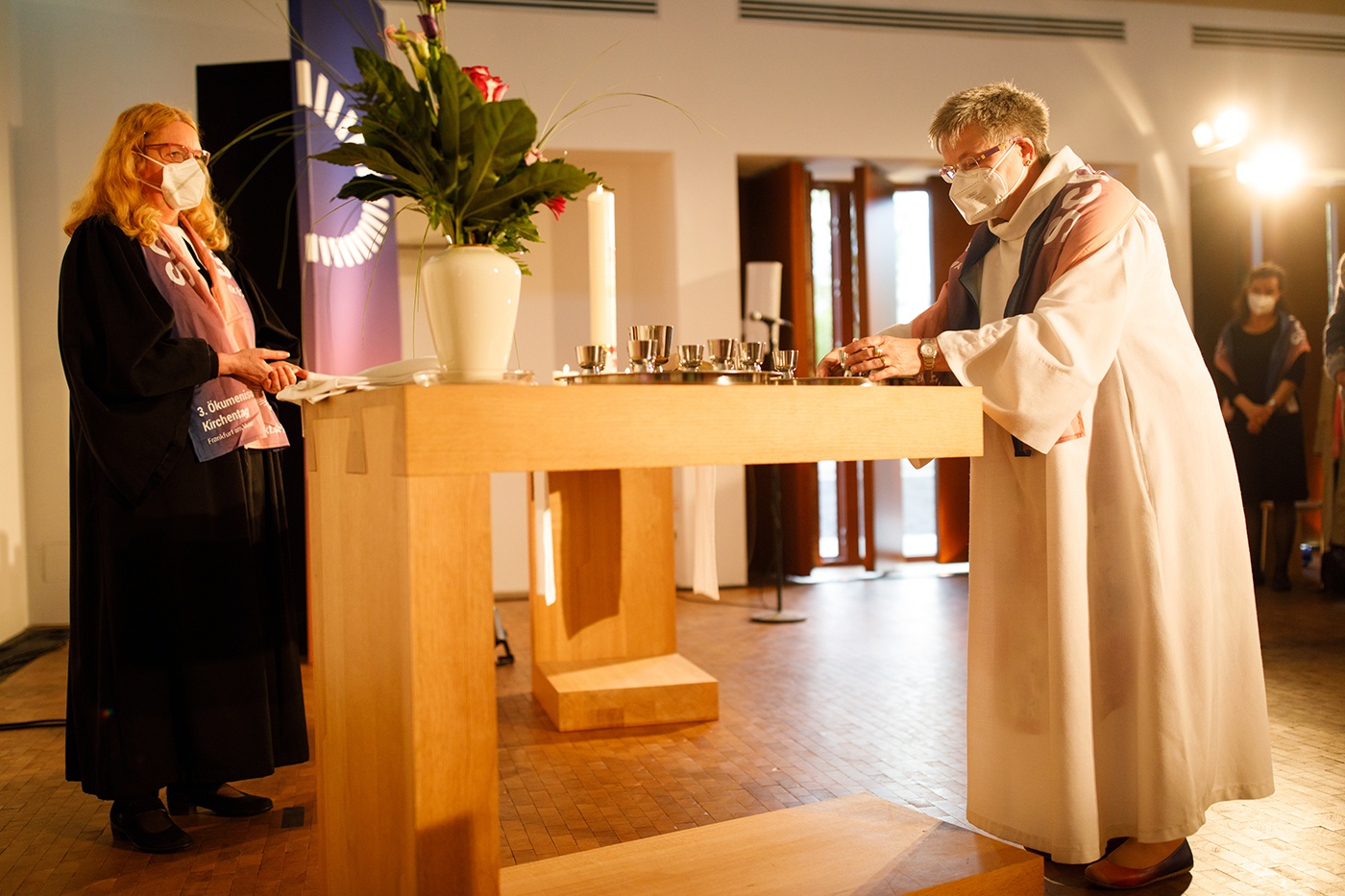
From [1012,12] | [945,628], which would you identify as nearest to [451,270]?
[945,628]

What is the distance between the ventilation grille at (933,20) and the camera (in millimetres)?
5582

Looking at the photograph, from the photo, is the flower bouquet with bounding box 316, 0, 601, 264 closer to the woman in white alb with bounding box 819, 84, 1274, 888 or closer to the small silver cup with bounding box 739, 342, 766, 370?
the small silver cup with bounding box 739, 342, 766, 370

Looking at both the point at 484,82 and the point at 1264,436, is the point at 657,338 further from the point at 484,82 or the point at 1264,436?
the point at 1264,436

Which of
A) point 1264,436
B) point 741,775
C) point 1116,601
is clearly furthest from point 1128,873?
point 1264,436

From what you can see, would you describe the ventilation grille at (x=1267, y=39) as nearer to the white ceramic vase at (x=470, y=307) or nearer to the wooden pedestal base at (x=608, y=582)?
the wooden pedestal base at (x=608, y=582)

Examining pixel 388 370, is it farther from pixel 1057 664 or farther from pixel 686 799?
pixel 686 799

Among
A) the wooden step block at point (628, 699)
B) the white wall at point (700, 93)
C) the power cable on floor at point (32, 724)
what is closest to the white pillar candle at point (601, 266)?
the wooden step block at point (628, 699)

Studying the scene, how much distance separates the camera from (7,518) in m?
4.60

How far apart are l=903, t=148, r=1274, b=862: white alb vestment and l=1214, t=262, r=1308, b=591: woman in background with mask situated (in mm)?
4054

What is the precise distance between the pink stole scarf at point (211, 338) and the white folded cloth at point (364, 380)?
86 centimetres

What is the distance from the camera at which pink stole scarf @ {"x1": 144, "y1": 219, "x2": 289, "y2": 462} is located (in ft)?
7.28

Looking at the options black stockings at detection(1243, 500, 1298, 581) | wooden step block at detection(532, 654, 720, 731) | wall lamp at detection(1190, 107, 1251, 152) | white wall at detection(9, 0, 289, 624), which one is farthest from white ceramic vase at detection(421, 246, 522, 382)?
wall lamp at detection(1190, 107, 1251, 152)

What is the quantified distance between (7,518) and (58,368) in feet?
2.30

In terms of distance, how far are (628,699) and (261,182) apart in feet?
8.11
